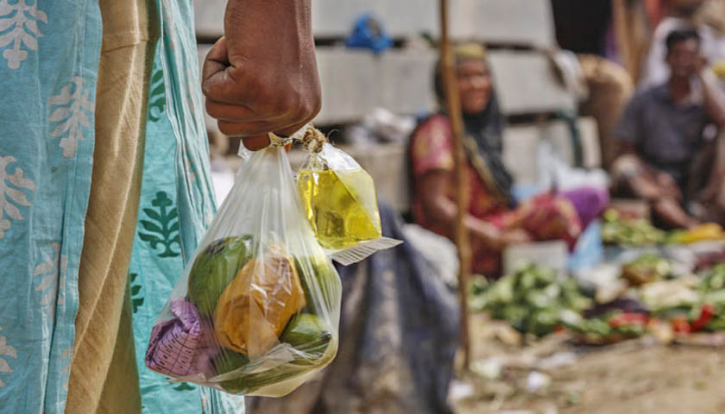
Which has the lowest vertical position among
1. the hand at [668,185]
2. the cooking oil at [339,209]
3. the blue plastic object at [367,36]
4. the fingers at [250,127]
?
the hand at [668,185]

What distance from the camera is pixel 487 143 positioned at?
5.98 m

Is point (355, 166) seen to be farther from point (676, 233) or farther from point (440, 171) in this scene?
point (676, 233)

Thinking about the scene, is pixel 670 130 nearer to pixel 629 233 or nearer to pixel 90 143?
pixel 629 233

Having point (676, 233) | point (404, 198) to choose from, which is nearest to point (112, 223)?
point (404, 198)

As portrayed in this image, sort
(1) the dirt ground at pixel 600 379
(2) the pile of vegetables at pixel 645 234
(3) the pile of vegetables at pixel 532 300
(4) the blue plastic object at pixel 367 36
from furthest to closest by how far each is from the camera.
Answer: (2) the pile of vegetables at pixel 645 234, (4) the blue plastic object at pixel 367 36, (3) the pile of vegetables at pixel 532 300, (1) the dirt ground at pixel 600 379

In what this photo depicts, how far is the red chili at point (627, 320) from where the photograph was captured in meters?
4.94

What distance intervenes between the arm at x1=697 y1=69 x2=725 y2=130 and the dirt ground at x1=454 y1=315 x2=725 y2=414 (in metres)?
3.78

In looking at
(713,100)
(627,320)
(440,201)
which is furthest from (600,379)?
(713,100)

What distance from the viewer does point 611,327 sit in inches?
195

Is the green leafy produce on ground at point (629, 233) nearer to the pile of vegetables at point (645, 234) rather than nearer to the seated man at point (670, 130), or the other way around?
the pile of vegetables at point (645, 234)

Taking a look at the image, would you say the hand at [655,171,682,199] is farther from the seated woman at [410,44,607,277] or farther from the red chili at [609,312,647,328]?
the red chili at [609,312,647,328]

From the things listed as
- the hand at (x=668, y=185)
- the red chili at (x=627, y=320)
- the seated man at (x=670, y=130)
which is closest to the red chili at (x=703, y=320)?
the red chili at (x=627, y=320)

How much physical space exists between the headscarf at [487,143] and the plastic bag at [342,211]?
15.6 feet

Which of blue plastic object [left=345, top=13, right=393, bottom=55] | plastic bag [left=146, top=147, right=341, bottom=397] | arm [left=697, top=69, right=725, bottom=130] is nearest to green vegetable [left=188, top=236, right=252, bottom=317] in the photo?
plastic bag [left=146, top=147, right=341, bottom=397]
